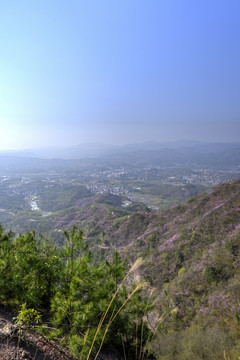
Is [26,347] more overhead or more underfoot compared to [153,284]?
more overhead

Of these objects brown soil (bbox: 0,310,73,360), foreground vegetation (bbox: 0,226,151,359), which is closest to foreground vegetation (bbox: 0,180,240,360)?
foreground vegetation (bbox: 0,226,151,359)

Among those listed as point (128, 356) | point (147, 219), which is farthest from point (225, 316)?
point (147, 219)

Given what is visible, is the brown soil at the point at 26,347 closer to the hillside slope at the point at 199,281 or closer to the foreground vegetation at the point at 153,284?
the foreground vegetation at the point at 153,284

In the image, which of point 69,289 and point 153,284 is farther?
point 153,284

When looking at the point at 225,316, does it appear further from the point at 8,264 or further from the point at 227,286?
the point at 8,264

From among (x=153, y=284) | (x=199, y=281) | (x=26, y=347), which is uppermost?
(x=26, y=347)

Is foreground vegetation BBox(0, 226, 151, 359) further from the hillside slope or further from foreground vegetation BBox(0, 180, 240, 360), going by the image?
the hillside slope

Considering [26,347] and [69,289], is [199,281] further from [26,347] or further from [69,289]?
[26,347]

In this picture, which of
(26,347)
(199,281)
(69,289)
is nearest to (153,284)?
(199,281)

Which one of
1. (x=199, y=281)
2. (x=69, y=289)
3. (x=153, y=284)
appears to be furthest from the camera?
(x=153, y=284)
